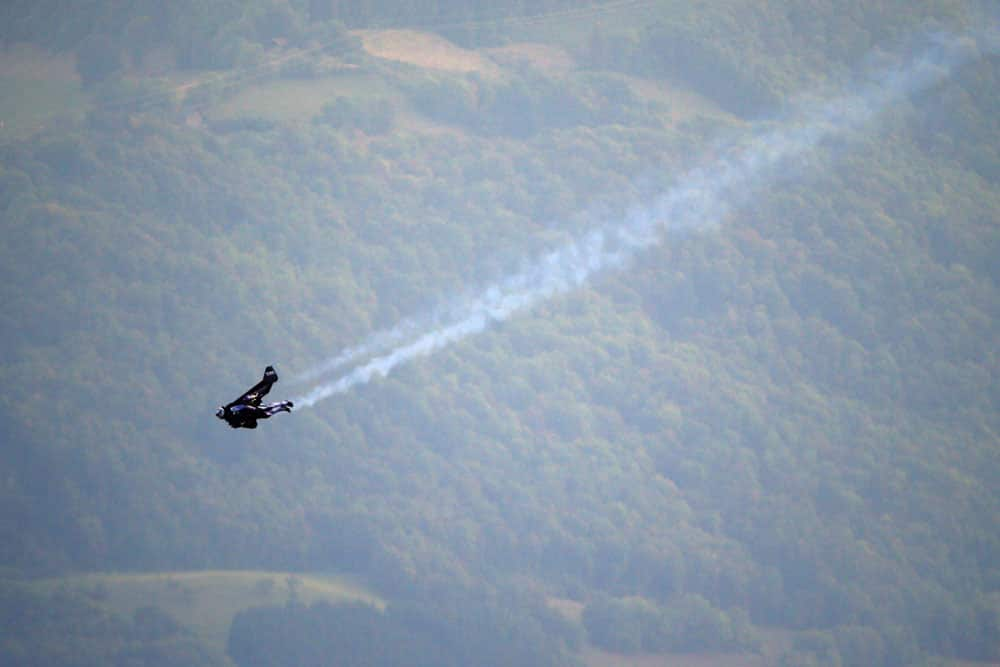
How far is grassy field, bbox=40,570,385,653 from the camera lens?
14388 cm

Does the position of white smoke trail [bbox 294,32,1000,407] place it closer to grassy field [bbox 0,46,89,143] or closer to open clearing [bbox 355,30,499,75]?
open clearing [bbox 355,30,499,75]

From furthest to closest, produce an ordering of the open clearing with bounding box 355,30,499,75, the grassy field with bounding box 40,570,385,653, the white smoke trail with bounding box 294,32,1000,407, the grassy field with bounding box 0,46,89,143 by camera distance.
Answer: the open clearing with bounding box 355,30,499,75 → the grassy field with bounding box 0,46,89,143 → the white smoke trail with bounding box 294,32,1000,407 → the grassy field with bounding box 40,570,385,653

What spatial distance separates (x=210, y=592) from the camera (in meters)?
147

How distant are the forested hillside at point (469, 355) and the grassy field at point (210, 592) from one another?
970mm

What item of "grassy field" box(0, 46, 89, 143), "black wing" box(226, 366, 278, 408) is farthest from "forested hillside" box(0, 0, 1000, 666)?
"black wing" box(226, 366, 278, 408)

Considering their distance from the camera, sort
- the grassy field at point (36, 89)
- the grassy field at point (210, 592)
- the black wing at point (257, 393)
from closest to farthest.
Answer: the black wing at point (257, 393), the grassy field at point (210, 592), the grassy field at point (36, 89)

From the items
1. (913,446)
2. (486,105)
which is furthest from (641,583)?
(486,105)

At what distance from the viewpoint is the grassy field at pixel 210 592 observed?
143875mm

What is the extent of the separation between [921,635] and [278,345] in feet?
238

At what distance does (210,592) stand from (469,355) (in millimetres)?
40232

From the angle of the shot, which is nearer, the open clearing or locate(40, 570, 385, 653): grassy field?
locate(40, 570, 385, 653): grassy field

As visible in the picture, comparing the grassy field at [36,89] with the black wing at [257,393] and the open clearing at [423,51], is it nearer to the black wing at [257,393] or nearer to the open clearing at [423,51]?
the open clearing at [423,51]

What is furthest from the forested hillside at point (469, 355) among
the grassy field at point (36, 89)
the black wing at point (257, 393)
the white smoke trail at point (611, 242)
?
the black wing at point (257, 393)

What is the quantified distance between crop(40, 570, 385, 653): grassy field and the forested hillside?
38.2 inches
